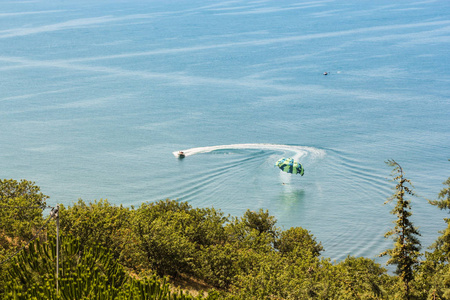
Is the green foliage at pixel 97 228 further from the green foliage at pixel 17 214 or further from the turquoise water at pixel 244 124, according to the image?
the turquoise water at pixel 244 124

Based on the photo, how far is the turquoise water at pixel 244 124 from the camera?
6856cm

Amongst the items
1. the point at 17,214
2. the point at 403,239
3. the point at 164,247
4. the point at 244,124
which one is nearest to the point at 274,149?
the point at 244,124

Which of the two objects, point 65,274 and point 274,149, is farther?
point 274,149

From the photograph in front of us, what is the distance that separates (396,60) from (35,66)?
92.2 metres

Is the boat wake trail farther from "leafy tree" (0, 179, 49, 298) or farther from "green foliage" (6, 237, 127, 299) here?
"green foliage" (6, 237, 127, 299)

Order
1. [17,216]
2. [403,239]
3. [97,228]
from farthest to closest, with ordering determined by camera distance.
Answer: [17,216], [97,228], [403,239]

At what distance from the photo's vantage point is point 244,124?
91.8 meters

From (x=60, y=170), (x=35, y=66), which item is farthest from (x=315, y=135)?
(x=35, y=66)

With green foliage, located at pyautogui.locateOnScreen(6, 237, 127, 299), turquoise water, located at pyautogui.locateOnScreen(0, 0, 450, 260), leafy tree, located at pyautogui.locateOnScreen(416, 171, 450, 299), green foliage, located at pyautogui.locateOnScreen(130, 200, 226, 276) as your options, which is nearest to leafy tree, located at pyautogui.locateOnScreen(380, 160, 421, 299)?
leafy tree, located at pyautogui.locateOnScreen(416, 171, 450, 299)

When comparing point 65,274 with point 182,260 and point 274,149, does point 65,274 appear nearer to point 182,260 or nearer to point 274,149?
point 182,260

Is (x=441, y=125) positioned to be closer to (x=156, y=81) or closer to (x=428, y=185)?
(x=428, y=185)

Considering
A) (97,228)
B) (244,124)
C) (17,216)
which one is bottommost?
(97,228)

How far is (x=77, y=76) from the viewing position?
12619 cm

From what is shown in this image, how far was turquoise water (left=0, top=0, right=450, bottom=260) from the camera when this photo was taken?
6856 centimetres
